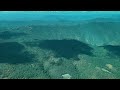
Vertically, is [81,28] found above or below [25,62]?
above

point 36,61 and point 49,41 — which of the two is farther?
point 36,61
